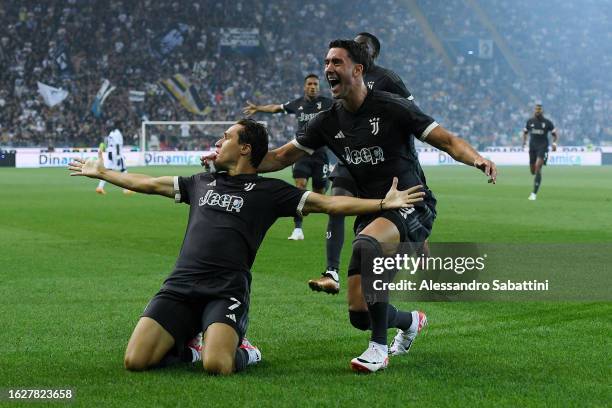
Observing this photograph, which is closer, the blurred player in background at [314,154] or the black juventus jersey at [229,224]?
the black juventus jersey at [229,224]

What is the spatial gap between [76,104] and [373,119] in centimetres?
4514

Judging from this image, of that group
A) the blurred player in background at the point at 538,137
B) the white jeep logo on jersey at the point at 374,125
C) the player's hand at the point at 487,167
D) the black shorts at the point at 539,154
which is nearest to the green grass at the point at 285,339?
the player's hand at the point at 487,167

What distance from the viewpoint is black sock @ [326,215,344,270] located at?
9.54 m

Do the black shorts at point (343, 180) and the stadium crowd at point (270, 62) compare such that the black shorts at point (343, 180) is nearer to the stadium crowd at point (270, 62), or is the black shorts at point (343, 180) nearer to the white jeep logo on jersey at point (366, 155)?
the white jeep logo on jersey at point (366, 155)

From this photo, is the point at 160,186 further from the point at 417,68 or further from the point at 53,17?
the point at 417,68

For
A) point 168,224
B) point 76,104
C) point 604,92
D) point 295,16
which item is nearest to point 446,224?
point 168,224

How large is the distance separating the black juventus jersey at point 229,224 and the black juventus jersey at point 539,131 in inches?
844

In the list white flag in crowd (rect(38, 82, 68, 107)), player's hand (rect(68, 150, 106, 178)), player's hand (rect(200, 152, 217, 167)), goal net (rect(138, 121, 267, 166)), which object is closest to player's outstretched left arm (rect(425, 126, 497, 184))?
player's hand (rect(200, 152, 217, 167))

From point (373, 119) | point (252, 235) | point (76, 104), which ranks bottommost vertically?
point (252, 235)

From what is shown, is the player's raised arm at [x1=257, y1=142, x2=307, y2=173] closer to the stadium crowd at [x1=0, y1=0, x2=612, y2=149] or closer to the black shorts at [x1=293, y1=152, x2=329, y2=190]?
the black shorts at [x1=293, y1=152, x2=329, y2=190]

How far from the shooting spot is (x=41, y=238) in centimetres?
1520

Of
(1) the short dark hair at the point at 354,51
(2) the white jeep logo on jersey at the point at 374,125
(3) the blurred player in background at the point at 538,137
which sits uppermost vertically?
(3) the blurred player in background at the point at 538,137

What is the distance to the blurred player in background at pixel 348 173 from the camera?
861 centimetres

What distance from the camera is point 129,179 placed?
22.1 feet
